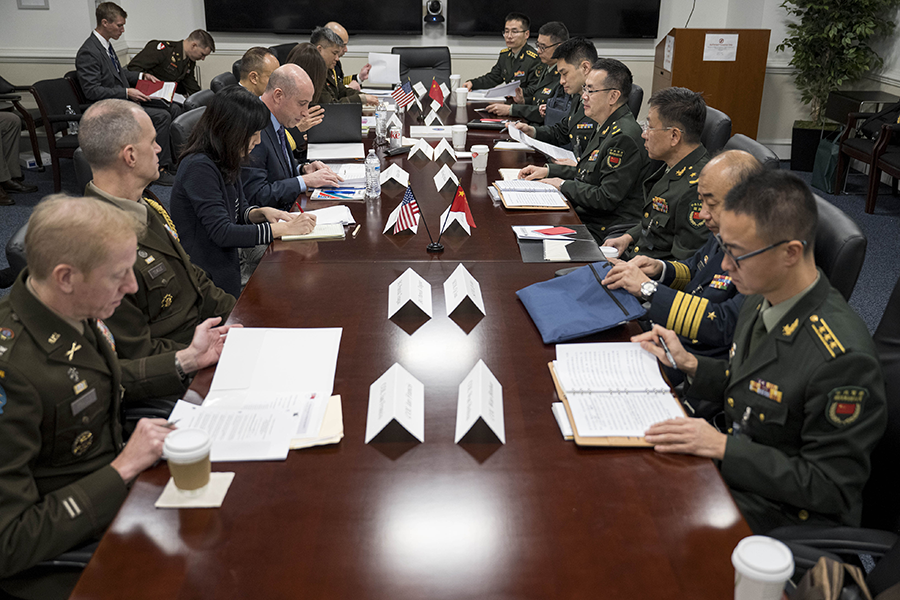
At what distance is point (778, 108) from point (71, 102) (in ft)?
20.9

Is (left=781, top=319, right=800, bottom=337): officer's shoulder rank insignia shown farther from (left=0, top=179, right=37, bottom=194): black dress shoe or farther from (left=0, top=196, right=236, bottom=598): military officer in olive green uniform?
(left=0, top=179, right=37, bottom=194): black dress shoe

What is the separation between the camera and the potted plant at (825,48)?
5812 mm

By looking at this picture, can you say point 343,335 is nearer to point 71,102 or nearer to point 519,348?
point 519,348

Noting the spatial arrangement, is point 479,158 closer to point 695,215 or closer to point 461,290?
point 695,215

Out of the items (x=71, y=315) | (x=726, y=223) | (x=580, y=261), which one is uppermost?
(x=726, y=223)

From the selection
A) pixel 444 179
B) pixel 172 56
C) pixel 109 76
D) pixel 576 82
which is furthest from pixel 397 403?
pixel 172 56

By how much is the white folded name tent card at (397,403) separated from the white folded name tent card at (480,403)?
3.4 inches

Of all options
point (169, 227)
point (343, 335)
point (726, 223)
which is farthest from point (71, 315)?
point (726, 223)

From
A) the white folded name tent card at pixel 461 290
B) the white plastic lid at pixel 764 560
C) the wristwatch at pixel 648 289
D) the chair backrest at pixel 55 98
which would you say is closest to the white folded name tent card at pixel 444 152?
the white folded name tent card at pixel 461 290

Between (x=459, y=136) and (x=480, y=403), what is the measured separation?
279 cm

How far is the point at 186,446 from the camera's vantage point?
4.05ft

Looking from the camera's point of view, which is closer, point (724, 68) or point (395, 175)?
point (395, 175)

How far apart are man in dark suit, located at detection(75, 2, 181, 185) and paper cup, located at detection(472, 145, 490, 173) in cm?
319

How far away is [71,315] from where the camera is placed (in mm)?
1441
